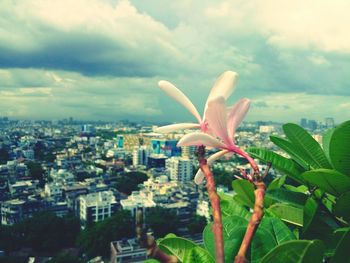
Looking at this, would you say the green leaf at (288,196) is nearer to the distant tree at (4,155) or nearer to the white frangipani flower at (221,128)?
the white frangipani flower at (221,128)

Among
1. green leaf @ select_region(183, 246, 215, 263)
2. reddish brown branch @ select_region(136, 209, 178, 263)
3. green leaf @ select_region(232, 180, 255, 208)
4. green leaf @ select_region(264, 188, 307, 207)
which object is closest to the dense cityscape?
green leaf @ select_region(232, 180, 255, 208)

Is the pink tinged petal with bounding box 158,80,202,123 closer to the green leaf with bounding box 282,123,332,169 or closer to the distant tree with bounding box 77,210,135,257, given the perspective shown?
the green leaf with bounding box 282,123,332,169

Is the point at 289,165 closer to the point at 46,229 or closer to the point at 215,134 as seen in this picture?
the point at 215,134

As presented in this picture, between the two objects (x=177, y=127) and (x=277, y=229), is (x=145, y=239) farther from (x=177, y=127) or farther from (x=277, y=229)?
(x=277, y=229)

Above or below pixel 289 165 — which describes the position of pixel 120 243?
below

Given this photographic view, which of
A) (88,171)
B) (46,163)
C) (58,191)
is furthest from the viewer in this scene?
(46,163)

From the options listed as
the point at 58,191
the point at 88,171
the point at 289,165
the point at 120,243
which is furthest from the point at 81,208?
the point at 289,165
